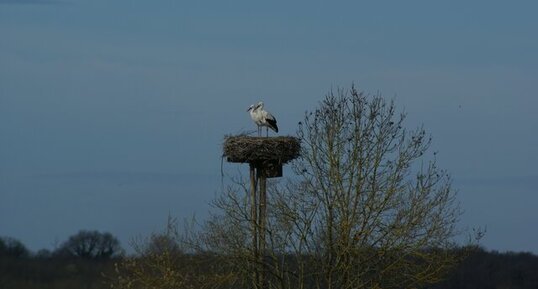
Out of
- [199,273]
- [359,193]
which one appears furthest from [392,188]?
[199,273]

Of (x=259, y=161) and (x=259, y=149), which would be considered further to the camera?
(x=259, y=161)

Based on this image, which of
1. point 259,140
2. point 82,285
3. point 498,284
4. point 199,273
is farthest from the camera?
point 498,284

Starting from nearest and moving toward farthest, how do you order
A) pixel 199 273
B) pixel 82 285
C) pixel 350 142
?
pixel 350 142
pixel 199 273
pixel 82 285

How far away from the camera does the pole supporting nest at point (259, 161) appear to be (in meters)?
22.8

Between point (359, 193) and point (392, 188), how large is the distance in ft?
1.90

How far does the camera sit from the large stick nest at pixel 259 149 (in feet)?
74.7

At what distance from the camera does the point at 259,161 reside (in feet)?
75.9

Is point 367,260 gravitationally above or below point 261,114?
below

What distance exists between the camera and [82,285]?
37.2 m

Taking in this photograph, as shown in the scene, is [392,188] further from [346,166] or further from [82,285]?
[82,285]

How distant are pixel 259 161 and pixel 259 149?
0.41 meters

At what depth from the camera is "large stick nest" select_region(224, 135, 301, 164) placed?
22.8 metres

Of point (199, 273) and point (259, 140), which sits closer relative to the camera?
point (259, 140)

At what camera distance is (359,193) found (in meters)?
24.2
